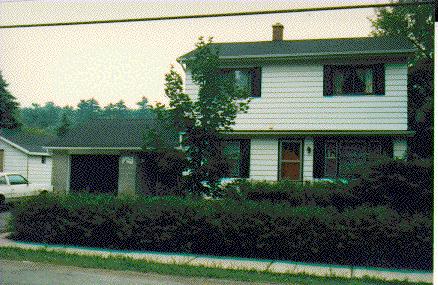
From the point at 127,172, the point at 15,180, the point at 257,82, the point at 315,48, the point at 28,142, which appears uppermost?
the point at 315,48

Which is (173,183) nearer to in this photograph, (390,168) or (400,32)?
(390,168)

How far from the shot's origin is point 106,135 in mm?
22656

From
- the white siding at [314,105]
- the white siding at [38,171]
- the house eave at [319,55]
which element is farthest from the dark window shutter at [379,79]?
the white siding at [38,171]

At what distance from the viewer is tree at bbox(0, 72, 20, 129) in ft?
120

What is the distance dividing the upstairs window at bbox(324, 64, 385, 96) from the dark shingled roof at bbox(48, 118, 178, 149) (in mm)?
8051

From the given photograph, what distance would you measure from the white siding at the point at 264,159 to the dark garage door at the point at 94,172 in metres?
8.27

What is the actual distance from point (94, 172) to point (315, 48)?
41.4ft

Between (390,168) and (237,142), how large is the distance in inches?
301

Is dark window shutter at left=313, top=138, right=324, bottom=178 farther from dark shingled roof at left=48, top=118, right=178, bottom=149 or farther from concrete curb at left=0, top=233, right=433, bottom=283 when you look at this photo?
concrete curb at left=0, top=233, right=433, bottom=283

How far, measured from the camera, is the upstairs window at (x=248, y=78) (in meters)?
16.5

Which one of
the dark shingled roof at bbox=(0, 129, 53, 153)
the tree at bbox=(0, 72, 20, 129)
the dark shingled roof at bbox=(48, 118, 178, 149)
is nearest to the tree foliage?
the tree at bbox=(0, 72, 20, 129)

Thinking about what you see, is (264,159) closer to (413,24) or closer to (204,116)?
(204,116)

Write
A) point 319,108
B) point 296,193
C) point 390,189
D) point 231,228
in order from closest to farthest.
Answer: point 231,228 < point 390,189 < point 296,193 < point 319,108

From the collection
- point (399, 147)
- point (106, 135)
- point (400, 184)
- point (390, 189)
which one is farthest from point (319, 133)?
point (106, 135)
